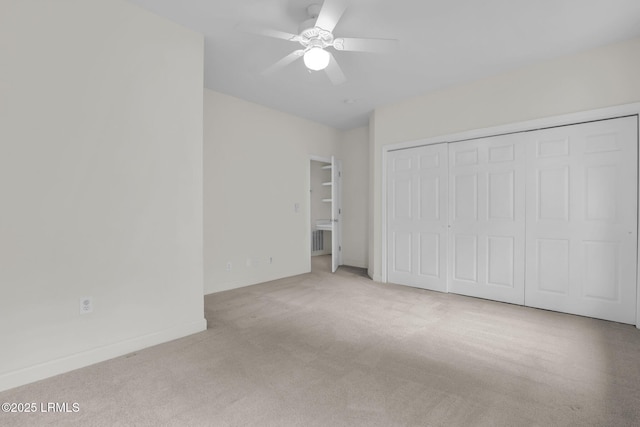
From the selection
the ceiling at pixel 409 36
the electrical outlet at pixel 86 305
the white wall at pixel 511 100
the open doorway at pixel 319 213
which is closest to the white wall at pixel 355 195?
the open doorway at pixel 319 213

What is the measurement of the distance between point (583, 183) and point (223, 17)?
12.5 ft

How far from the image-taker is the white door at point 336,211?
541 centimetres

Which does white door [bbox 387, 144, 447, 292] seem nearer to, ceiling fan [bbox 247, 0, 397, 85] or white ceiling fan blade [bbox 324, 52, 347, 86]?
white ceiling fan blade [bbox 324, 52, 347, 86]

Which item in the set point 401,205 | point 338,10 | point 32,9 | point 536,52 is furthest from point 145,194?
point 536,52

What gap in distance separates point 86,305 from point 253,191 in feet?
8.94

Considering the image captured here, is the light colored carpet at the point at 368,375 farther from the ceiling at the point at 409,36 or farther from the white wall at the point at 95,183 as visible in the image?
the ceiling at the point at 409,36

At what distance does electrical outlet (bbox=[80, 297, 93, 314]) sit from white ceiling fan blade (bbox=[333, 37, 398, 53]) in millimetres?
2672

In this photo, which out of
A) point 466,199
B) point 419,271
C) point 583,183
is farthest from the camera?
point 419,271

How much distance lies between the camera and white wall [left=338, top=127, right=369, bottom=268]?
590 centimetres

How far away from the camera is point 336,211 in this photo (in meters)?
5.57

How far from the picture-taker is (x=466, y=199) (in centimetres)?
401

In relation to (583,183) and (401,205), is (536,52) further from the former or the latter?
(401,205)

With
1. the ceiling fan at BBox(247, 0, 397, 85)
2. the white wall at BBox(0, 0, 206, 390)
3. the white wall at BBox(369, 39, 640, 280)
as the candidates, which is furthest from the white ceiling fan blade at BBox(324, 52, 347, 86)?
the white wall at BBox(369, 39, 640, 280)

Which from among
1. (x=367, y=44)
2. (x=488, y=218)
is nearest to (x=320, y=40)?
(x=367, y=44)
